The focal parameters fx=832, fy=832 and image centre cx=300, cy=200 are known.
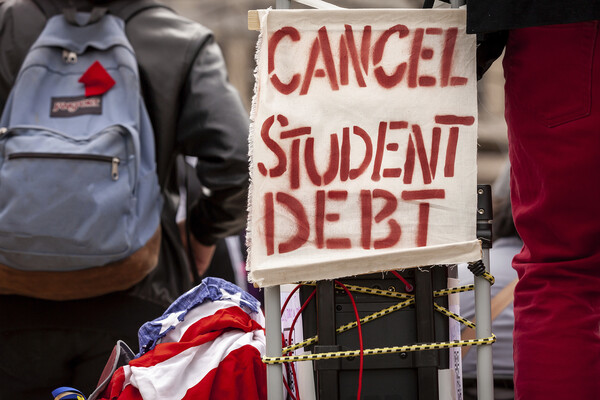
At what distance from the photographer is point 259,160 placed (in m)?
1.66

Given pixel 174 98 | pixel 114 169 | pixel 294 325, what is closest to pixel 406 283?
pixel 294 325

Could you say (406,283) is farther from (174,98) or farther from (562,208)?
(174,98)

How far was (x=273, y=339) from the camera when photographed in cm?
165

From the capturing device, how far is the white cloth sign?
1.66m

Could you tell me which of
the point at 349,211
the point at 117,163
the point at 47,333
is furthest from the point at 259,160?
the point at 47,333

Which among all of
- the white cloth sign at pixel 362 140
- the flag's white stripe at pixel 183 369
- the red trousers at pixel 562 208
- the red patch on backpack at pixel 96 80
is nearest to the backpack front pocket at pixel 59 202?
the red patch on backpack at pixel 96 80

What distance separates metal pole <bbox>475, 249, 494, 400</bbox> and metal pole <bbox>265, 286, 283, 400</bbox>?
404 mm

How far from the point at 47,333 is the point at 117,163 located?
60 centimetres

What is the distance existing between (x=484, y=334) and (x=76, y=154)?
4.45 ft

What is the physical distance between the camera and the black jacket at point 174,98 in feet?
8.87

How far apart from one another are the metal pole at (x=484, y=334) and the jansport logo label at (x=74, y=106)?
54.3 inches

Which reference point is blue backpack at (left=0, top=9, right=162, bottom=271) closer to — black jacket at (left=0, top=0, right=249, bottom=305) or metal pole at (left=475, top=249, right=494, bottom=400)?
black jacket at (left=0, top=0, right=249, bottom=305)

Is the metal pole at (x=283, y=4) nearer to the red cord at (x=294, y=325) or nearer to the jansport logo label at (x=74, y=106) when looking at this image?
the red cord at (x=294, y=325)

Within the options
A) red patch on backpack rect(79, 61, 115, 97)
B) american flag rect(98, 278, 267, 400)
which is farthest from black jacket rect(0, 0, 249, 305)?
american flag rect(98, 278, 267, 400)
